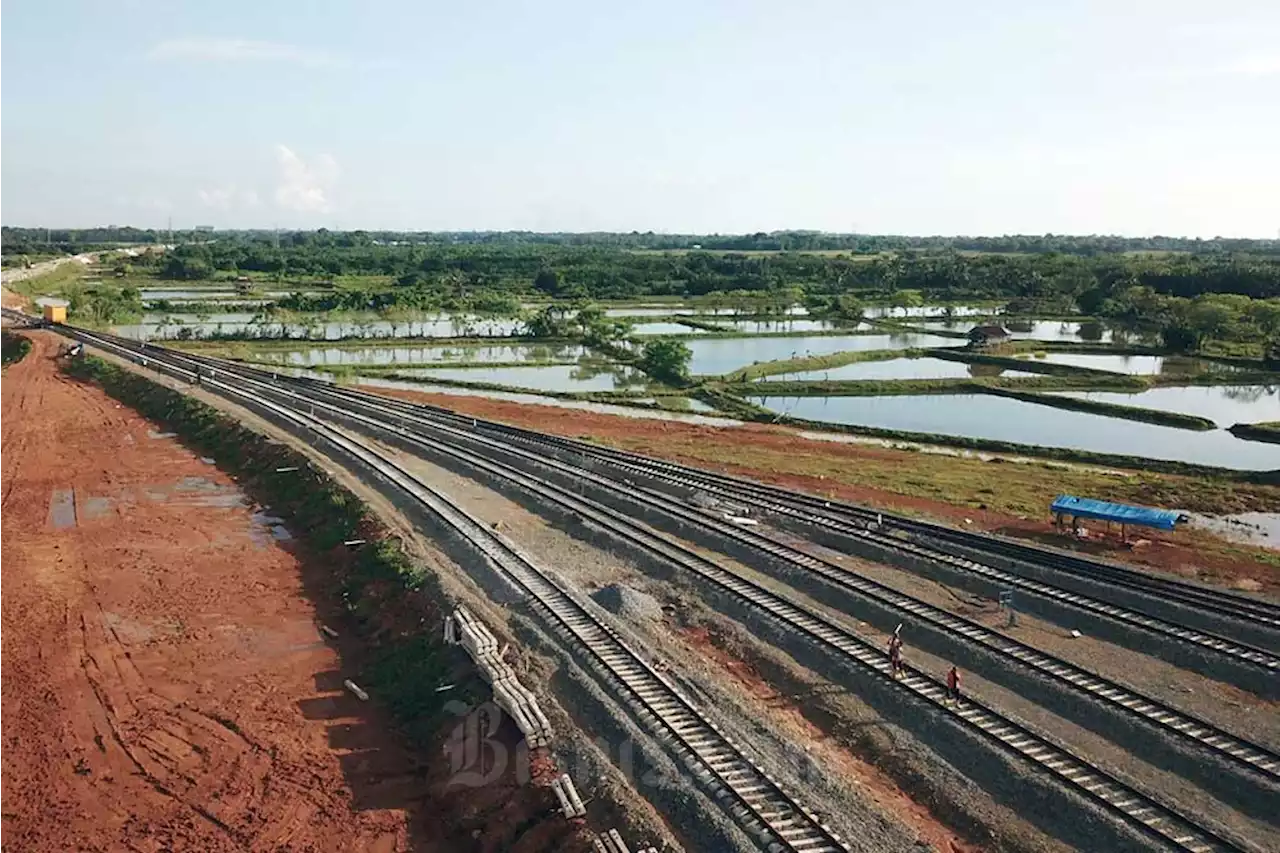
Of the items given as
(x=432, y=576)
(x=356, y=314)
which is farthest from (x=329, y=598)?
(x=356, y=314)

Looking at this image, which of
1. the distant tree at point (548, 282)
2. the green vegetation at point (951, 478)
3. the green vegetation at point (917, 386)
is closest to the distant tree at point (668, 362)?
the green vegetation at point (917, 386)

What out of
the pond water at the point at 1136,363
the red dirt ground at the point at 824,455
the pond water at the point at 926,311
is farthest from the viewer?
the pond water at the point at 926,311

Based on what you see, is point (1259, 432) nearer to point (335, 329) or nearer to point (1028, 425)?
point (1028, 425)

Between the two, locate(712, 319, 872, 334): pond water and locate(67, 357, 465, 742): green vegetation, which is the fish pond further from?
locate(67, 357, 465, 742): green vegetation

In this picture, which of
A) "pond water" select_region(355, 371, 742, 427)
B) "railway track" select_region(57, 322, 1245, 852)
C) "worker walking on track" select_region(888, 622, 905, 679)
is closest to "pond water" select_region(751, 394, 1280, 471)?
"pond water" select_region(355, 371, 742, 427)

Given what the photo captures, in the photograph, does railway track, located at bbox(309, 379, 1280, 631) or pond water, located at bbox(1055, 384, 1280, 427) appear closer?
railway track, located at bbox(309, 379, 1280, 631)

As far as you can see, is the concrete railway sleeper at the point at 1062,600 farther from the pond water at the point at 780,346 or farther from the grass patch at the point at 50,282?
the grass patch at the point at 50,282

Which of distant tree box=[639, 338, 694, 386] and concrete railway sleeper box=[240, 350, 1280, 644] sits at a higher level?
distant tree box=[639, 338, 694, 386]
